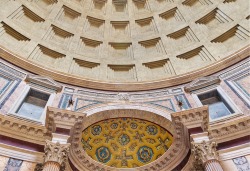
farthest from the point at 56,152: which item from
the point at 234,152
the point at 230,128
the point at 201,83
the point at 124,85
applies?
the point at 201,83

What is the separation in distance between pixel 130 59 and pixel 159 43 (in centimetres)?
302

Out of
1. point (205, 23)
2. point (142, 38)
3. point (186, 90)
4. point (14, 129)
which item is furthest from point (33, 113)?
point (205, 23)

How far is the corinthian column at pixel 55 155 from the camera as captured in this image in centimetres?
966

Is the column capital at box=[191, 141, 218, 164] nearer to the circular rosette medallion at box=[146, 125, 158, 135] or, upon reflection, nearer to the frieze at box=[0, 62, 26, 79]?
the circular rosette medallion at box=[146, 125, 158, 135]

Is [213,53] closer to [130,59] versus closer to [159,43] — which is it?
[159,43]

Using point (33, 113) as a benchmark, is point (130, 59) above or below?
above

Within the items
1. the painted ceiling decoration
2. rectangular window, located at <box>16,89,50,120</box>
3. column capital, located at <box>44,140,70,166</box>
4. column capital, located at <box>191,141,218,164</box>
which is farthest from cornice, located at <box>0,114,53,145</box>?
column capital, located at <box>191,141,218,164</box>

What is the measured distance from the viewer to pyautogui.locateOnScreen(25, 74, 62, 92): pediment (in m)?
16.0

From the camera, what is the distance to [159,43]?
22031 mm

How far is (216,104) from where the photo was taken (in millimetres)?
15305

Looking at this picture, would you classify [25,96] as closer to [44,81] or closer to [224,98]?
[44,81]

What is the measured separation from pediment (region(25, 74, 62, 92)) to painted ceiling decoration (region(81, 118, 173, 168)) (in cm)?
387

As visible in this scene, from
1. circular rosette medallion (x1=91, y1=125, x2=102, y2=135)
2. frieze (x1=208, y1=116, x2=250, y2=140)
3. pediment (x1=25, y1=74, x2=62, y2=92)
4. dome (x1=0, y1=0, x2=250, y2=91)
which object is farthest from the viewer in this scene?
dome (x1=0, y1=0, x2=250, y2=91)

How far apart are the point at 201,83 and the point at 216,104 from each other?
1883 mm
